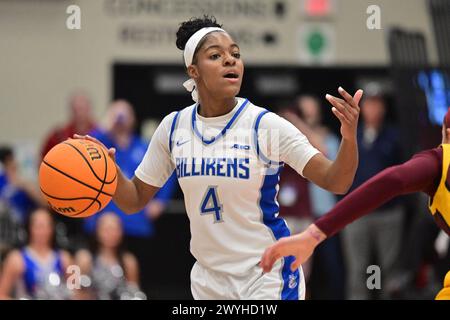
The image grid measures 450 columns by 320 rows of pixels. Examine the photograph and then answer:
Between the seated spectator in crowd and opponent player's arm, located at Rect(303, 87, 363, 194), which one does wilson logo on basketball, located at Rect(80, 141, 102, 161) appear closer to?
opponent player's arm, located at Rect(303, 87, 363, 194)

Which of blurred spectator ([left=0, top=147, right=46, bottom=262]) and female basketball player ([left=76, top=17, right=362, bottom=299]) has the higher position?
female basketball player ([left=76, top=17, right=362, bottom=299])

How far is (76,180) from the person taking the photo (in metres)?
5.33

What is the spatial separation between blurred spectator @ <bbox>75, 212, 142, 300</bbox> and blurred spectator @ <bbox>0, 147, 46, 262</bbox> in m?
0.95

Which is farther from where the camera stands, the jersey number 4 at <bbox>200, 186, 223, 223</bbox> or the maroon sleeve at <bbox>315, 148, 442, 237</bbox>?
the jersey number 4 at <bbox>200, 186, 223, 223</bbox>

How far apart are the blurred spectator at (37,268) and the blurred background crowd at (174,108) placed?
1cm

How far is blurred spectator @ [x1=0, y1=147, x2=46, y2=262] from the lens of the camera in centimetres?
1030

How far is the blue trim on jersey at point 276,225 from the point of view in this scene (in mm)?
5082

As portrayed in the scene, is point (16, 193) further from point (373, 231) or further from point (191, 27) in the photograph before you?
point (191, 27)

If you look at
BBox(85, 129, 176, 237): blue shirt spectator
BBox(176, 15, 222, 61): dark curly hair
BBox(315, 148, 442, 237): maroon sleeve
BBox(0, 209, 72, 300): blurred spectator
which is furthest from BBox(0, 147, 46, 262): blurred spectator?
BBox(315, 148, 442, 237): maroon sleeve

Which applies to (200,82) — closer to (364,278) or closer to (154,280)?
(364,278)

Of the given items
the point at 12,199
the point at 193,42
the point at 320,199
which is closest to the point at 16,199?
the point at 12,199

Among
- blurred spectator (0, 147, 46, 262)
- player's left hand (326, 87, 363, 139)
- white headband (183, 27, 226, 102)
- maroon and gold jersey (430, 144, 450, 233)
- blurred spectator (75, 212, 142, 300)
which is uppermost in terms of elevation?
white headband (183, 27, 226, 102)

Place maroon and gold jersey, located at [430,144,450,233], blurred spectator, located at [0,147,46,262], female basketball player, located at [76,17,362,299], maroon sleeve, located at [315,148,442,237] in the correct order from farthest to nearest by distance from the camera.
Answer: blurred spectator, located at [0,147,46,262] < female basketball player, located at [76,17,362,299] < maroon and gold jersey, located at [430,144,450,233] < maroon sleeve, located at [315,148,442,237]

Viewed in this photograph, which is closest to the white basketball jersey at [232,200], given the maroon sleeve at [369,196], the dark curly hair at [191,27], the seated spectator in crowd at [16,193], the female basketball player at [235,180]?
the female basketball player at [235,180]
